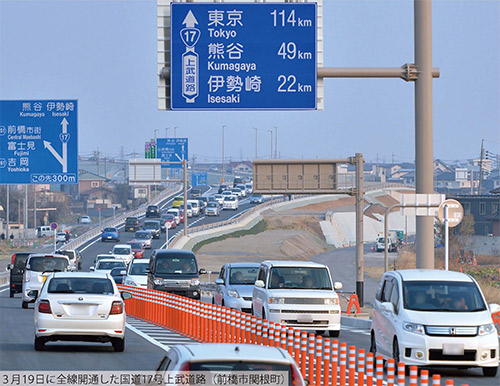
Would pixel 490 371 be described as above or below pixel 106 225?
below

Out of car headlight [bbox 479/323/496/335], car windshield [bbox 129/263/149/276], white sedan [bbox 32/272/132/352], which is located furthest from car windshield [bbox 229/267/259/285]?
car headlight [bbox 479/323/496/335]

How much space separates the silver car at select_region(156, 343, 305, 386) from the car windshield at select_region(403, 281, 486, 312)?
9.67 metres

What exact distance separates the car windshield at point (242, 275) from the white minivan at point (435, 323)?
13.3m

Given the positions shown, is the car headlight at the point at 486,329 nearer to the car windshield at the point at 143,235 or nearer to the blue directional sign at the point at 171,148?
the car windshield at the point at 143,235

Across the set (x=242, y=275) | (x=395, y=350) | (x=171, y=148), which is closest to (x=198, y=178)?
(x=171, y=148)

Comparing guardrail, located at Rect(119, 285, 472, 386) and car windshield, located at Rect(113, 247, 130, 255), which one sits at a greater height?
guardrail, located at Rect(119, 285, 472, 386)

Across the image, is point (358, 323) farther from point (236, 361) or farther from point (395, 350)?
point (236, 361)

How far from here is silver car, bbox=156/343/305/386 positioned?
831 centimetres

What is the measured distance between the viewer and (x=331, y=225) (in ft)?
465

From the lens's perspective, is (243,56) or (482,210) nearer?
(243,56)

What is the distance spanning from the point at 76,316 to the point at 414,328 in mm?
6847

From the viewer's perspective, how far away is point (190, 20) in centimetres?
2147

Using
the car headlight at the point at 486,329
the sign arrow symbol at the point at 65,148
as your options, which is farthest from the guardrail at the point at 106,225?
the car headlight at the point at 486,329

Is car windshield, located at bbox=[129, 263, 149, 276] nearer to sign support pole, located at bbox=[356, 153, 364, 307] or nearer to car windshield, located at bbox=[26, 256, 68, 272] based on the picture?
car windshield, located at bbox=[26, 256, 68, 272]
